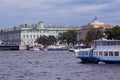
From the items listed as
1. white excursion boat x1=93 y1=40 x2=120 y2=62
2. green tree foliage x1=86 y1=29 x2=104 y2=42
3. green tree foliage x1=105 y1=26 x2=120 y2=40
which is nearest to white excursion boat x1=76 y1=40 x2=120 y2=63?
white excursion boat x1=93 y1=40 x2=120 y2=62

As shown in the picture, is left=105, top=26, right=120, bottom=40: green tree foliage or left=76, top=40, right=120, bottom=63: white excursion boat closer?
left=76, top=40, right=120, bottom=63: white excursion boat

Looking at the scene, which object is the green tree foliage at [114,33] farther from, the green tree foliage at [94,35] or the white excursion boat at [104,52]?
the white excursion boat at [104,52]

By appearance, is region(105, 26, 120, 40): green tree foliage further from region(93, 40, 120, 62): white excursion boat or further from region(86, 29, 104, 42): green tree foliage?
region(93, 40, 120, 62): white excursion boat

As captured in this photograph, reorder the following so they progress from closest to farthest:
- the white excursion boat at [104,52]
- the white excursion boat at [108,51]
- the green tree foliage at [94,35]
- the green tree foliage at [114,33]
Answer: the white excursion boat at [108,51] → the white excursion boat at [104,52] → the green tree foliage at [114,33] → the green tree foliage at [94,35]

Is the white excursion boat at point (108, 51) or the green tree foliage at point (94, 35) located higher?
the green tree foliage at point (94, 35)

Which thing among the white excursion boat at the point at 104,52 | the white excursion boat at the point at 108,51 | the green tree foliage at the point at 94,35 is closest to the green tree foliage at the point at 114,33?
the green tree foliage at the point at 94,35

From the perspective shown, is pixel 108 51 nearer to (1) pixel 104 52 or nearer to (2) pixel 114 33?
(1) pixel 104 52

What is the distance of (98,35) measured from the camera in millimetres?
191375

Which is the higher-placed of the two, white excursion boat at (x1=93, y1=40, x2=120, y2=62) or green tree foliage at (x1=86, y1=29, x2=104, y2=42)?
green tree foliage at (x1=86, y1=29, x2=104, y2=42)

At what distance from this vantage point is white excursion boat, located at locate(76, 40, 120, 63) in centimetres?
7206

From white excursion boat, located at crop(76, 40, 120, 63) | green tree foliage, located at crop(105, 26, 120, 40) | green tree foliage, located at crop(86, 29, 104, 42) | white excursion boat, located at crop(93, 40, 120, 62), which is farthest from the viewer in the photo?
green tree foliage, located at crop(86, 29, 104, 42)

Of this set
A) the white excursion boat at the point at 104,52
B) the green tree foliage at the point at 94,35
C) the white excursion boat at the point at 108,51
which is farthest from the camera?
the green tree foliage at the point at 94,35

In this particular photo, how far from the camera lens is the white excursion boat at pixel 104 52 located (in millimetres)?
72062

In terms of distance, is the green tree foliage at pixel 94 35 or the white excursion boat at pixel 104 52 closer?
the white excursion boat at pixel 104 52
